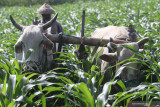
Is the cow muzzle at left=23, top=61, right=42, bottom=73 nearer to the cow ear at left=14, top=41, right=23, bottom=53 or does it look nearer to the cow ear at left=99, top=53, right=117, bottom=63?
the cow ear at left=14, top=41, right=23, bottom=53

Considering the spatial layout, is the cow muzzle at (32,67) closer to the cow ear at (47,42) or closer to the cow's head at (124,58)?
the cow ear at (47,42)

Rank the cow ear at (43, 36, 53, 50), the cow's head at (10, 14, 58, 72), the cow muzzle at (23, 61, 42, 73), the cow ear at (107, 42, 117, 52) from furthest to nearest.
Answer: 1. the cow ear at (43, 36, 53, 50)
2. the cow ear at (107, 42, 117, 52)
3. the cow's head at (10, 14, 58, 72)
4. the cow muzzle at (23, 61, 42, 73)

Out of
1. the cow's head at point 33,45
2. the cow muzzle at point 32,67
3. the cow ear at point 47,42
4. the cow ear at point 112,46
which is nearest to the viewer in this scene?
the cow muzzle at point 32,67

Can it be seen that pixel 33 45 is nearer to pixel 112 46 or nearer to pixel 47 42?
pixel 47 42

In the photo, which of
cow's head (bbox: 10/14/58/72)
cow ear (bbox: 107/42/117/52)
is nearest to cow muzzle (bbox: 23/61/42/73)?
cow's head (bbox: 10/14/58/72)

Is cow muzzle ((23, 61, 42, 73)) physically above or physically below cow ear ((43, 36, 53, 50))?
below

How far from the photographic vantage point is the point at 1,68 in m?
4.17

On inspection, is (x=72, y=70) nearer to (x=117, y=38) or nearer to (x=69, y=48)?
(x=117, y=38)

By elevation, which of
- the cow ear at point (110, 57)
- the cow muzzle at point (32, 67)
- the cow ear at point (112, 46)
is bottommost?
the cow muzzle at point (32, 67)

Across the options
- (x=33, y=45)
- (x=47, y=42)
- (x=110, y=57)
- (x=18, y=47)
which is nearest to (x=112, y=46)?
(x=110, y=57)

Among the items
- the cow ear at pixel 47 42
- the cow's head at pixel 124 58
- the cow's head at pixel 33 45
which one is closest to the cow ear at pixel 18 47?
the cow's head at pixel 33 45

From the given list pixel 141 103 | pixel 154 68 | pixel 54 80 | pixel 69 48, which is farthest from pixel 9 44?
pixel 141 103

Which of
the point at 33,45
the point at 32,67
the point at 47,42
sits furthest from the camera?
the point at 47,42

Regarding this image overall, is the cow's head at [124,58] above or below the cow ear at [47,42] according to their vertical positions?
below
